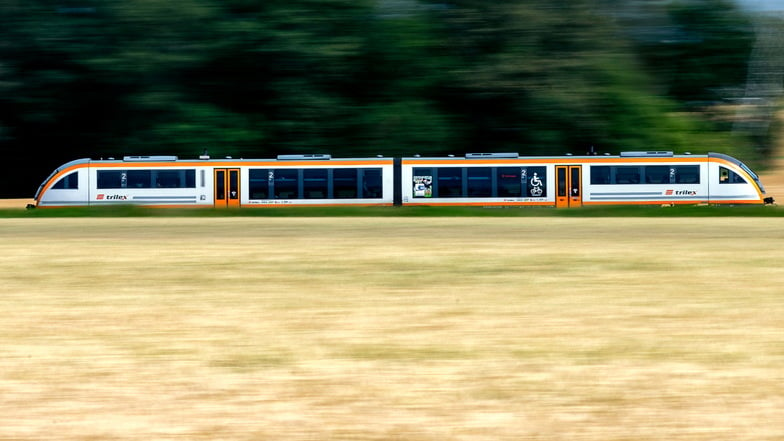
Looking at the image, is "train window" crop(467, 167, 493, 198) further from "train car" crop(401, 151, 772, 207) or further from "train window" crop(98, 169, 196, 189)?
"train window" crop(98, 169, 196, 189)

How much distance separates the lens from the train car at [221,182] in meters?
43.6

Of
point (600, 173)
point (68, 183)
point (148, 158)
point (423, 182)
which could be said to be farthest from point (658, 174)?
point (68, 183)

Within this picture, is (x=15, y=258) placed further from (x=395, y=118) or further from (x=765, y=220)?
(x=395, y=118)

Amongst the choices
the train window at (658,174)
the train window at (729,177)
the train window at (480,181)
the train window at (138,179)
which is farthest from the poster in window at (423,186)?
the train window at (729,177)

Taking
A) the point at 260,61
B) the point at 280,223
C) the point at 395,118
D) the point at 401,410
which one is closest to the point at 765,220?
the point at 280,223

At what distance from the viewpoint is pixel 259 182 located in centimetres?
4378

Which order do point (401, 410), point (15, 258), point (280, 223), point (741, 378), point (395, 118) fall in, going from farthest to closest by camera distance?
1. point (395, 118)
2. point (280, 223)
3. point (15, 258)
4. point (741, 378)
5. point (401, 410)

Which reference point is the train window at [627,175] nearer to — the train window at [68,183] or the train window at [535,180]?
the train window at [535,180]

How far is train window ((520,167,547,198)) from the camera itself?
42719 mm

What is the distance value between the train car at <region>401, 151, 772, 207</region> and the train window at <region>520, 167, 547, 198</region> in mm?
37

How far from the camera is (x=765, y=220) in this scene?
3061 cm

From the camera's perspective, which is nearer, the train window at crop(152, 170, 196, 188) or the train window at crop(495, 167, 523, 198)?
the train window at crop(495, 167, 523, 198)

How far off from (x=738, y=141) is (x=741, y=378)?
47.7 m

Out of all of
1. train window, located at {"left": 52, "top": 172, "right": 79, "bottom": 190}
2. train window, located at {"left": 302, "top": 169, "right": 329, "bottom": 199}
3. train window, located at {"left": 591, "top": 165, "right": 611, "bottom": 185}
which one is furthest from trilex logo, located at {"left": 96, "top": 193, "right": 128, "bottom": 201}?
train window, located at {"left": 591, "top": 165, "right": 611, "bottom": 185}
